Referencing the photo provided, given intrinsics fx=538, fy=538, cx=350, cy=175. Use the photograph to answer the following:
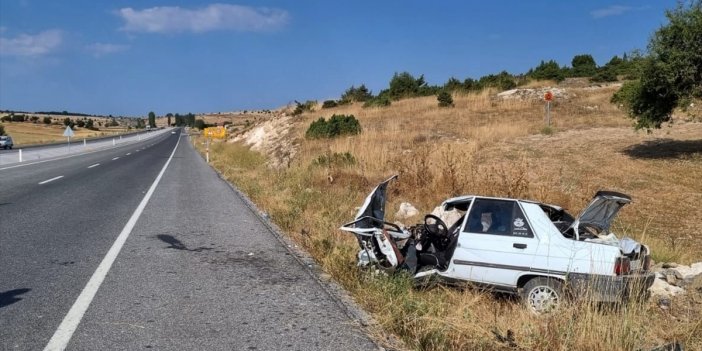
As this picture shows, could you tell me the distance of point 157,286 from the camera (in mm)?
5789

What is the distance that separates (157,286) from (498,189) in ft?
25.7

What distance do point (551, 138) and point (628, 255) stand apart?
51.5ft

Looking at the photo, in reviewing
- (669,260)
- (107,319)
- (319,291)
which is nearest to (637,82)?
(669,260)

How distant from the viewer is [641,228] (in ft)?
32.0

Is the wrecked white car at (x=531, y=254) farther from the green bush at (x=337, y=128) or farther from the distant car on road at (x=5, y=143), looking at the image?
the distant car on road at (x=5, y=143)

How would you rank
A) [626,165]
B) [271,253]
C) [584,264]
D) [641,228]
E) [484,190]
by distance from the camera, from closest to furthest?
[584,264] → [271,253] → [641,228] → [484,190] → [626,165]

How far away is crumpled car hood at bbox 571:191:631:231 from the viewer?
5.92 meters

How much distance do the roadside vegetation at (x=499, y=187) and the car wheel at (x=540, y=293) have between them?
15 centimetres

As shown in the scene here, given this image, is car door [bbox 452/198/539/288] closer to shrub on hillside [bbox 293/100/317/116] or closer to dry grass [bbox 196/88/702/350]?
dry grass [bbox 196/88/702/350]

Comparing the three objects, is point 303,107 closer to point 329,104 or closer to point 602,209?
point 329,104

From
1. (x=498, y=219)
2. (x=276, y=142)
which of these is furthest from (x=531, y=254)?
(x=276, y=142)

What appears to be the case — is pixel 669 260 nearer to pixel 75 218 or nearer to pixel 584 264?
pixel 584 264

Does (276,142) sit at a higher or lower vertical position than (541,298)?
higher

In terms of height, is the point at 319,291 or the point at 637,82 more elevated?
the point at 637,82
